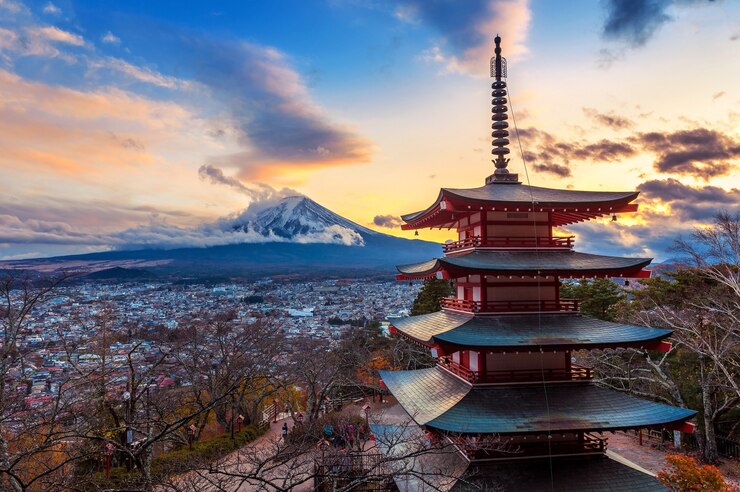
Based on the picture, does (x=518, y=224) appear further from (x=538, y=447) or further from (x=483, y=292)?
(x=538, y=447)

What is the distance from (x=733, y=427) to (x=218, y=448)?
2285 cm

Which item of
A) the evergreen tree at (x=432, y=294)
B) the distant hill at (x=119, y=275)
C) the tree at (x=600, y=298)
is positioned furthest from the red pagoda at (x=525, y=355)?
the distant hill at (x=119, y=275)

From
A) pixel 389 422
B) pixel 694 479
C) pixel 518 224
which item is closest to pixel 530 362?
pixel 518 224

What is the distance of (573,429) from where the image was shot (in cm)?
1094

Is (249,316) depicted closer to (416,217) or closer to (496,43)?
(416,217)

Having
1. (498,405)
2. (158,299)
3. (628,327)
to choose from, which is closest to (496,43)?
(628,327)

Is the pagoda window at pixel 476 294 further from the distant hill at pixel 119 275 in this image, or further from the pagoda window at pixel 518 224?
the distant hill at pixel 119 275

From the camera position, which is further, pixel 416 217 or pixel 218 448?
pixel 218 448

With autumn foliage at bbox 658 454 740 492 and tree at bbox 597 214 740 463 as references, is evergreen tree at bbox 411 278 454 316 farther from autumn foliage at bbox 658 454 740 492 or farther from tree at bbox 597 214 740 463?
autumn foliage at bbox 658 454 740 492

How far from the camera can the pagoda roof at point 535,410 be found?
434 inches

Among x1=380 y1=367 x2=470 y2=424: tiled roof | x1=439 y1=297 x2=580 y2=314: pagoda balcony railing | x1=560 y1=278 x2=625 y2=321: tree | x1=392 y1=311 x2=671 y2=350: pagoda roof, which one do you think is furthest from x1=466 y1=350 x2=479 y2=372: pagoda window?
x1=560 y1=278 x2=625 y2=321: tree

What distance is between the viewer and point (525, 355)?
504 inches

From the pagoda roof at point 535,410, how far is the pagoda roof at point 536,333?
145 cm

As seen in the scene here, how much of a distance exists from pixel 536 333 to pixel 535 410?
6.31 ft
